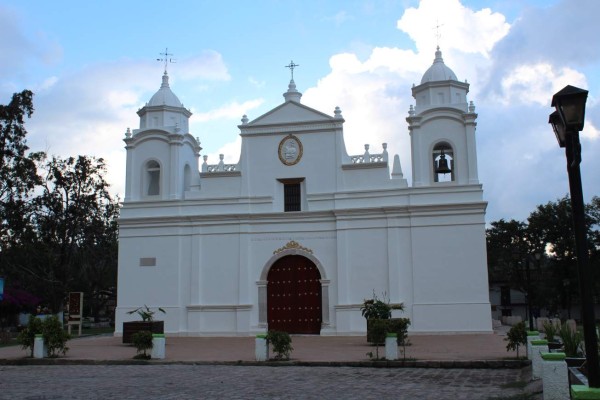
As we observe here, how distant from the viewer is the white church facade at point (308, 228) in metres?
22.9

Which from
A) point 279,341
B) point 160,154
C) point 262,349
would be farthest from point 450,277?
point 160,154

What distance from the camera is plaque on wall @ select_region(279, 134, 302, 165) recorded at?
24.9 meters

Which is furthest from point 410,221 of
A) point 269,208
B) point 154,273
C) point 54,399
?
point 54,399

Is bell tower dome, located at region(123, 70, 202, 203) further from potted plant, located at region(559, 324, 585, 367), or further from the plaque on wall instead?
potted plant, located at region(559, 324, 585, 367)

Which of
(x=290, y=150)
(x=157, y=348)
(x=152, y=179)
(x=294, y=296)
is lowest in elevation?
(x=157, y=348)

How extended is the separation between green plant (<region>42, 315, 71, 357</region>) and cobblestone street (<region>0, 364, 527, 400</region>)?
1.79 meters

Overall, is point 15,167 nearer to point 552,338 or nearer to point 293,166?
point 293,166

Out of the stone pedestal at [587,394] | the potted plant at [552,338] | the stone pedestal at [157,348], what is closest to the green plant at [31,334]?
the stone pedestal at [157,348]

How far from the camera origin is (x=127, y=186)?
26203mm

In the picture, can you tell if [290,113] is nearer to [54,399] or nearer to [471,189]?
[471,189]

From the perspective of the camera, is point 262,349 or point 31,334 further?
point 31,334

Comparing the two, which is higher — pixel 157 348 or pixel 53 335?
pixel 53 335

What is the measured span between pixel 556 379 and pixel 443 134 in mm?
16476

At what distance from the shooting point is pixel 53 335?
1606cm
